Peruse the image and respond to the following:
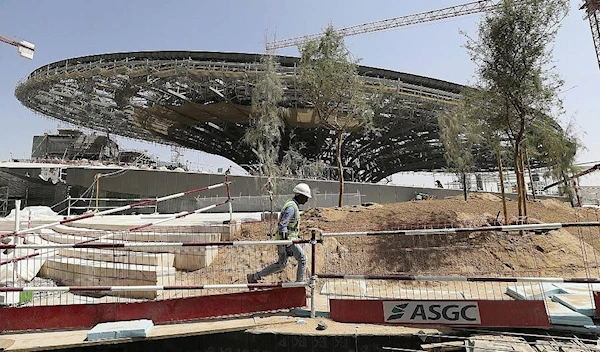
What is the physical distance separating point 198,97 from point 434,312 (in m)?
36.6

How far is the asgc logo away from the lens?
11.7ft

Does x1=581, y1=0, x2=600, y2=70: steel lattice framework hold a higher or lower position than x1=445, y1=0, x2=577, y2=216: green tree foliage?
higher

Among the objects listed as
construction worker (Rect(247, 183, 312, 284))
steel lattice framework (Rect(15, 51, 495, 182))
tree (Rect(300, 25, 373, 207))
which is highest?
steel lattice framework (Rect(15, 51, 495, 182))

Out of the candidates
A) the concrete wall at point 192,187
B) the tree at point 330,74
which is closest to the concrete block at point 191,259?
the tree at point 330,74

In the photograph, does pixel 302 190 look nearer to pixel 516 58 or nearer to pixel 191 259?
pixel 191 259

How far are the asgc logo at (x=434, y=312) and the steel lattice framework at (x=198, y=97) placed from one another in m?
22.4

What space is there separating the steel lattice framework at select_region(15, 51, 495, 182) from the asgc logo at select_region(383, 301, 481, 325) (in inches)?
880

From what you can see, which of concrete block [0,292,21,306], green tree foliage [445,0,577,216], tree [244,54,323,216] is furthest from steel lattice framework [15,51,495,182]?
concrete block [0,292,21,306]

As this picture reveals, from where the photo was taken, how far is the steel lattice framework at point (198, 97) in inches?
1212

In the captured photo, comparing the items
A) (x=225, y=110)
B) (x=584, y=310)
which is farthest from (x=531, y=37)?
(x=225, y=110)

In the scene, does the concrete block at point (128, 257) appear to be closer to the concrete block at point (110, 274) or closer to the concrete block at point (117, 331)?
the concrete block at point (110, 274)

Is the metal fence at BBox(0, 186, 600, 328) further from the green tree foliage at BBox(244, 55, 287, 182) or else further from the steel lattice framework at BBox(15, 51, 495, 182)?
the steel lattice framework at BBox(15, 51, 495, 182)

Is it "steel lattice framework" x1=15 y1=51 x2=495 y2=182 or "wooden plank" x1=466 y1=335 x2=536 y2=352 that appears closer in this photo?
"wooden plank" x1=466 y1=335 x2=536 y2=352

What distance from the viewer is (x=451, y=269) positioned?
25.2 ft
